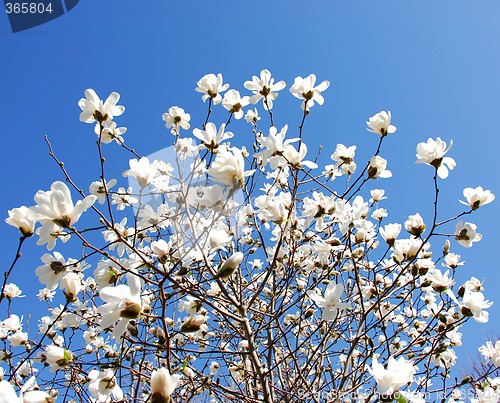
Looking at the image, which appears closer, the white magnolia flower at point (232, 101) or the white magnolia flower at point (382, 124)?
the white magnolia flower at point (382, 124)

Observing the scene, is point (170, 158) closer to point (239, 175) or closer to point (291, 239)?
point (291, 239)

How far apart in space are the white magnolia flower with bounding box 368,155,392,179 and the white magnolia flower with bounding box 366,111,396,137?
5.8 inches

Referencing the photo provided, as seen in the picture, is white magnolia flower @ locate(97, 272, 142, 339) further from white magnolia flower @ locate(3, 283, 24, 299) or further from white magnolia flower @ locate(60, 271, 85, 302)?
white magnolia flower @ locate(3, 283, 24, 299)

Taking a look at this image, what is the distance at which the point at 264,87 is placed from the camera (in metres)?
2.20

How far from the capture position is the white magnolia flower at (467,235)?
6.05 ft

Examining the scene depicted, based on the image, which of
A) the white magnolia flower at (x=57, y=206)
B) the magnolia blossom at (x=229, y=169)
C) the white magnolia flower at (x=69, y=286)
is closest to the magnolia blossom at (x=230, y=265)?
the magnolia blossom at (x=229, y=169)

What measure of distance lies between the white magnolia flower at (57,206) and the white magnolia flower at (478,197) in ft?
5.37

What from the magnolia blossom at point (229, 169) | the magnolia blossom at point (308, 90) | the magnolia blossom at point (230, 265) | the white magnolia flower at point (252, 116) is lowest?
the magnolia blossom at point (230, 265)

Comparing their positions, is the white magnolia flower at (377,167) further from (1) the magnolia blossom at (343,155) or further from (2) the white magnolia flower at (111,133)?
(2) the white magnolia flower at (111,133)

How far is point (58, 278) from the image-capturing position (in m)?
1.37

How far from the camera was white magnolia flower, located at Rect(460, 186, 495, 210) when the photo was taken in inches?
71.5

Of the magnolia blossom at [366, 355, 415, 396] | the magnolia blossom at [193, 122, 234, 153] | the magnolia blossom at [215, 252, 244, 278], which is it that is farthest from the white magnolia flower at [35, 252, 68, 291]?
the magnolia blossom at [366, 355, 415, 396]

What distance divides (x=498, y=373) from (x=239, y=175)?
2928 mm

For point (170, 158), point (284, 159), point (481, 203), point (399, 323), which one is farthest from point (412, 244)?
point (399, 323)
